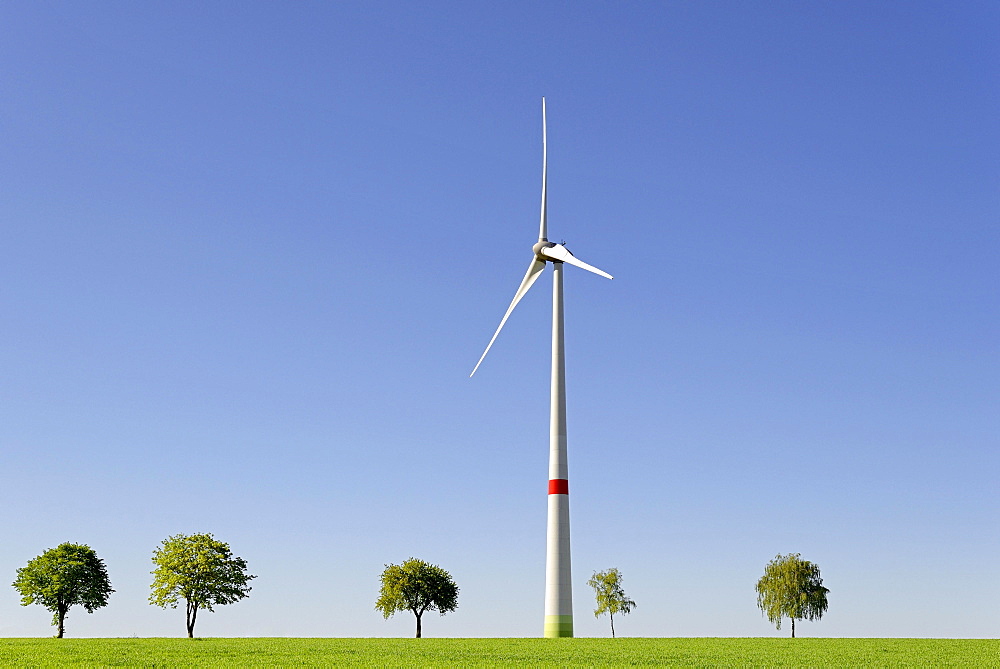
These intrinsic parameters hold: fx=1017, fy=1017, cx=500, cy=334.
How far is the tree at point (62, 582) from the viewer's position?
115500 mm

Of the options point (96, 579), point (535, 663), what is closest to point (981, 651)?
point (535, 663)

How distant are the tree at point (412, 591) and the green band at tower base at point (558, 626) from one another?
60.0m

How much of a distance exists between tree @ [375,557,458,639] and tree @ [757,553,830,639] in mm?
39812

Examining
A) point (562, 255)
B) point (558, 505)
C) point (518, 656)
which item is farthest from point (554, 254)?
point (518, 656)

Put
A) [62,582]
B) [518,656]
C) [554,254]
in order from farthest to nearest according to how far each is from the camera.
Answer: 1. [62,582]
2. [554,254]
3. [518,656]

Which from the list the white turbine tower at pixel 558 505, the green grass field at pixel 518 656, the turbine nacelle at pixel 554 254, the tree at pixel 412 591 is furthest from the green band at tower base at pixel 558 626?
the tree at pixel 412 591

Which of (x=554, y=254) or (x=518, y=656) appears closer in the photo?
(x=518, y=656)

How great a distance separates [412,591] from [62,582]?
134 ft

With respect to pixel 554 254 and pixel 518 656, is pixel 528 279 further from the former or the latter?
pixel 518 656

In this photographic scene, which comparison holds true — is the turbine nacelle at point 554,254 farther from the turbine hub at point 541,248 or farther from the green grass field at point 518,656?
the green grass field at point 518,656

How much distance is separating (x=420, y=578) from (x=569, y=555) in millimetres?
60699

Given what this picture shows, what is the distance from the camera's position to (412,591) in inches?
5054

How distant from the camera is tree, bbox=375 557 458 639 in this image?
12781cm

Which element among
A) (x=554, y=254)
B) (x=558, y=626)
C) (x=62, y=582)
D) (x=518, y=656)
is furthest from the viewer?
(x=62, y=582)
